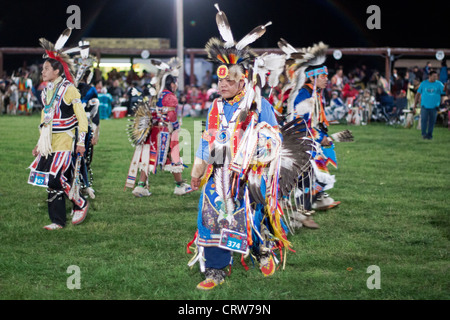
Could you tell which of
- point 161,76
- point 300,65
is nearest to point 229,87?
point 300,65

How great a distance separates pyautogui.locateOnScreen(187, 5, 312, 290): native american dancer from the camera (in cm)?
437

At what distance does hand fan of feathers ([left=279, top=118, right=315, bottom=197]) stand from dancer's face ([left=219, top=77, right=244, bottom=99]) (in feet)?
1.69

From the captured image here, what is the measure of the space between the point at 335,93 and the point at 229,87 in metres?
17.4

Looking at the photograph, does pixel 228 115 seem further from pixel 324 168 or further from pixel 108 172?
pixel 108 172

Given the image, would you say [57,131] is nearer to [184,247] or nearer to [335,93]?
[184,247]

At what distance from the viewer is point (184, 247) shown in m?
5.53

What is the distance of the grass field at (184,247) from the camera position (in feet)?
14.3

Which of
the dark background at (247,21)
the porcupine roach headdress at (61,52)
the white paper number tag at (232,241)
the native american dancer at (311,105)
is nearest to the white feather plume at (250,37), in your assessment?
the white paper number tag at (232,241)

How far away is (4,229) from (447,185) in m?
5.99

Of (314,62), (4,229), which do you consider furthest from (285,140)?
(4,229)

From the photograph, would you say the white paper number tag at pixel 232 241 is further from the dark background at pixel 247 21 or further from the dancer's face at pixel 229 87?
the dark background at pixel 247 21

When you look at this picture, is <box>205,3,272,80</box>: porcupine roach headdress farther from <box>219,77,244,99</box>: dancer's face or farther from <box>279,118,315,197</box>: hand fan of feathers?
<box>279,118,315,197</box>: hand fan of feathers

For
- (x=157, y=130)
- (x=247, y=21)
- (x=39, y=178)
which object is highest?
(x=247, y=21)

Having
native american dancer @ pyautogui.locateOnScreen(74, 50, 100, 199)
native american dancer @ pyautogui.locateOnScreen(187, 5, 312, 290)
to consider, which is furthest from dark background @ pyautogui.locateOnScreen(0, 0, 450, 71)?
native american dancer @ pyautogui.locateOnScreen(187, 5, 312, 290)
